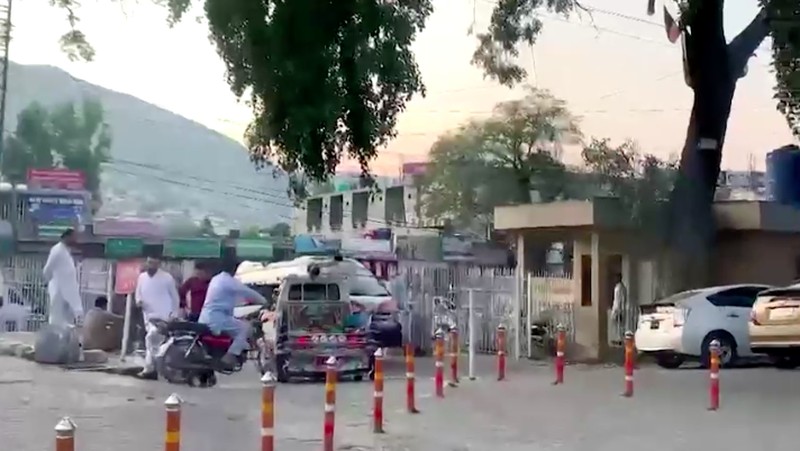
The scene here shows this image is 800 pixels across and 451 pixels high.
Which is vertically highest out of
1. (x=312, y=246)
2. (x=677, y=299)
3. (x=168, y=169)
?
(x=168, y=169)

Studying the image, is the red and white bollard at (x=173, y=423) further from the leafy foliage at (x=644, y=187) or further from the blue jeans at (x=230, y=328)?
the leafy foliage at (x=644, y=187)

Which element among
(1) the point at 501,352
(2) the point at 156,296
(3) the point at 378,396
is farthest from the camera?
(2) the point at 156,296

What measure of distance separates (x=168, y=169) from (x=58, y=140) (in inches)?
145

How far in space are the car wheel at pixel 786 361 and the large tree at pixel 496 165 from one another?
19.3m

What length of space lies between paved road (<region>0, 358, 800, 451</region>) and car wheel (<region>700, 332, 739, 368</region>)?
Result: 6.20 feet

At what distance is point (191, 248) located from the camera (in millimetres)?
22516

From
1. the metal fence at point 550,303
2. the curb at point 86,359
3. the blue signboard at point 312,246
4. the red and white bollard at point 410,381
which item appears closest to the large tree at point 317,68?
the red and white bollard at point 410,381

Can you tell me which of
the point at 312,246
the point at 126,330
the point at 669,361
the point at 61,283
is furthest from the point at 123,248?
the point at 669,361

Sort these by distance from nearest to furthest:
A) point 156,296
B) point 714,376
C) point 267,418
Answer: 1. point 267,418
2. point 714,376
3. point 156,296

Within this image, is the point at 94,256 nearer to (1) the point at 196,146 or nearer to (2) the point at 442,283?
(1) the point at 196,146

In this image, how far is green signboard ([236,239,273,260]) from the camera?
2680cm

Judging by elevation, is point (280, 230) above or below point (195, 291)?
above

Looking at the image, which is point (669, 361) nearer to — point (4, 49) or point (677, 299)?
point (677, 299)

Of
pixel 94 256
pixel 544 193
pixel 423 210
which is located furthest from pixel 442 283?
pixel 423 210
